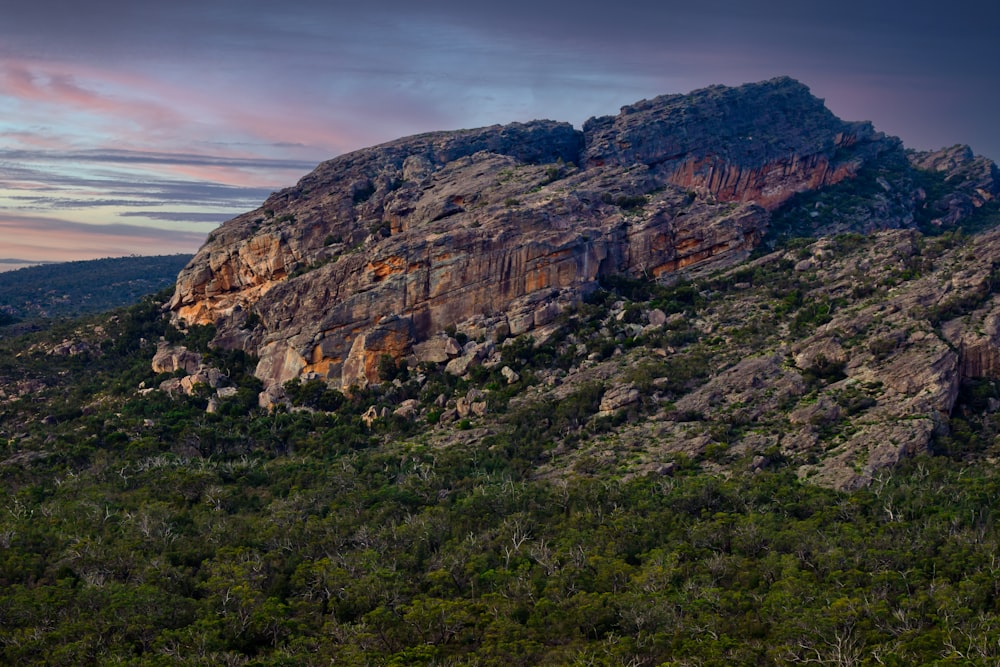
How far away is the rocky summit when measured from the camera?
9350cm

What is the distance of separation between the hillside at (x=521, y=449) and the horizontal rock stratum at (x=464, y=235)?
1.63ft

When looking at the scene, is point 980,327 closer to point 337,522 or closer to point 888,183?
point 337,522

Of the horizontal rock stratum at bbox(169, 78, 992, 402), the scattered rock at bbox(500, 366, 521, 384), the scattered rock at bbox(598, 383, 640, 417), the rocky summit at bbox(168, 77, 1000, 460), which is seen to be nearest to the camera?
the scattered rock at bbox(598, 383, 640, 417)

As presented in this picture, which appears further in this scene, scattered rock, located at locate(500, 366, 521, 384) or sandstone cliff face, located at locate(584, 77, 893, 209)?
sandstone cliff face, located at locate(584, 77, 893, 209)

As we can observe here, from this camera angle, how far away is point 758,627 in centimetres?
4372

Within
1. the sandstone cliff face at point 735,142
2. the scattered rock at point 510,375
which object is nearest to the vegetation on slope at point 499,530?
the scattered rock at point 510,375

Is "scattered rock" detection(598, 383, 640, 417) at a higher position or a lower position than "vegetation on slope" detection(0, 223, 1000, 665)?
higher

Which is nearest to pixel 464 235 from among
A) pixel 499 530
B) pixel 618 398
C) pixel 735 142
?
pixel 618 398

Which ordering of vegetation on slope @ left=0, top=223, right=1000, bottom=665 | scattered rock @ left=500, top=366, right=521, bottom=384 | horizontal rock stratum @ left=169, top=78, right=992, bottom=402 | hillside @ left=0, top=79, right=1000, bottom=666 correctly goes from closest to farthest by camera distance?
1. vegetation on slope @ left=0, top=223, right=1000, bottom=665
2. hillside @ left=0, top=79, right=1000, bottom=666
3. scattered rock @ left=500, top=366, right=521, bottom=384
4. horizontal rock stratum @ left=169, top=78, right=992, bottom=402

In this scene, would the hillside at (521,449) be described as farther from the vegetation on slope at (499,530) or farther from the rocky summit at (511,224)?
the rocky summit at (511,224)

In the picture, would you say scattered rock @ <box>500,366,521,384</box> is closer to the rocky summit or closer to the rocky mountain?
the rocky summit

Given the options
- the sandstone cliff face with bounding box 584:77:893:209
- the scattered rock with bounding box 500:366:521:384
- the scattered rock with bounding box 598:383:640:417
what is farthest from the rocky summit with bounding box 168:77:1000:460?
the scattered rock with bounding box 598:383:640:417

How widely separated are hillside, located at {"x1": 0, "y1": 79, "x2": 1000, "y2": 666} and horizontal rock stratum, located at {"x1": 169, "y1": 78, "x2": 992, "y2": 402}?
1.63 ft

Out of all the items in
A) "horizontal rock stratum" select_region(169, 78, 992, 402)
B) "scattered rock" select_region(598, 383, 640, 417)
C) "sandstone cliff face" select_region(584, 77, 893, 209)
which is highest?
"sandstone cliff face" select_region(584, 77, 893, 209)
